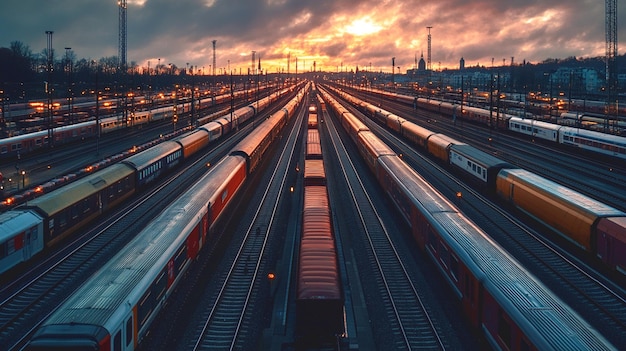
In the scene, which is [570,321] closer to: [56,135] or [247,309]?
[247,309]

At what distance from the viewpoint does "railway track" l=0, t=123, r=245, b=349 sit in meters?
15.9

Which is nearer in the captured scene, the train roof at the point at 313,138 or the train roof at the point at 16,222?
the train roof at the point at 16,222

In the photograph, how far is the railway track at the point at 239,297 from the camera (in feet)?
48.3

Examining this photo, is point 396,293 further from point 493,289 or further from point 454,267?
point 493,289

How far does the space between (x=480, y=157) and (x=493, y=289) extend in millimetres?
21992

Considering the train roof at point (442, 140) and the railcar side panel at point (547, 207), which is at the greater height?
the train roof at point (442, 140)

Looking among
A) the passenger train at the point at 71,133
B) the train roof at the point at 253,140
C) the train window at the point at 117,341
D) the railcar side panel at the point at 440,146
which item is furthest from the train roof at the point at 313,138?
the train window at the point at 117,341

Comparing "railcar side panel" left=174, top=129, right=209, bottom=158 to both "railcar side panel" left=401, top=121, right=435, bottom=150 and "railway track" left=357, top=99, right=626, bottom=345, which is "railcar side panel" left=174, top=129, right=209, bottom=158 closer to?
"railcar side panel" left=401, top=121, right=435, bottom=150

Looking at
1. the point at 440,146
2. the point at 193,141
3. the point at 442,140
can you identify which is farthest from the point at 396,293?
the point at 193,141

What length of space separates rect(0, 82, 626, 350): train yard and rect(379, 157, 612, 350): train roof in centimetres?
5

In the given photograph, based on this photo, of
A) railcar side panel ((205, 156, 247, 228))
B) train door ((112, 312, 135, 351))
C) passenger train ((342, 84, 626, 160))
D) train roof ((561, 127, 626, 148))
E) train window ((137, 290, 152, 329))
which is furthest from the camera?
passenger train ((342, 84, 626, 160))

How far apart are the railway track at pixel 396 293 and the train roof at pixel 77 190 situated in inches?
609

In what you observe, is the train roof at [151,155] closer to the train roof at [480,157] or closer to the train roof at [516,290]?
the train roof at [516,290]

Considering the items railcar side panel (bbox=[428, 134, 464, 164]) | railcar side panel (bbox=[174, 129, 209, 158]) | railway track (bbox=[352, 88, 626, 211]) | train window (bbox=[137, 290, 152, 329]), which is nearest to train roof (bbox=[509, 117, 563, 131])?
railway track (bbox=[352, 88, 626, 211])
